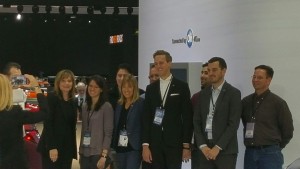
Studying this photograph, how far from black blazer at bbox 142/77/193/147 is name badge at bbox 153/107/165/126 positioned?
0.03m

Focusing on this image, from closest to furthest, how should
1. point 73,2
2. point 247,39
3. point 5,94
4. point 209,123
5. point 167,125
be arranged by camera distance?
1. point 5,94
2. point 209,123
3. point 167,125
4. point 247,39
5. point 73,2

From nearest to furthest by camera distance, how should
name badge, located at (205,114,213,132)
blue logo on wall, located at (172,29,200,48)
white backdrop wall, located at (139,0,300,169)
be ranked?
1. name badge, located at (205,114,213,132)
2. white backdrop wall, located at (139,0,300,169)
3. blue logo on wall, located at (172,29,200,48)

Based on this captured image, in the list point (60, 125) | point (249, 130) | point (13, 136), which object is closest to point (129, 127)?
point (60, 125)

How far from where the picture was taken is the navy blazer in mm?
4645

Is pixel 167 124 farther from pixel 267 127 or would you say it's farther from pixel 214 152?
pixel 267 127

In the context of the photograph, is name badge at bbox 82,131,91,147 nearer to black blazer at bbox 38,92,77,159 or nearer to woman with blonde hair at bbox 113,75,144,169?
black blazer at bbox 38,92,77,159

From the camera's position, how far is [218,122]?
14.2 feet

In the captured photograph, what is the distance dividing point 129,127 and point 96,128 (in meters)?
0.31

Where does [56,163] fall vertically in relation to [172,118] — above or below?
below

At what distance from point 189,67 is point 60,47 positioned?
23.8 meters

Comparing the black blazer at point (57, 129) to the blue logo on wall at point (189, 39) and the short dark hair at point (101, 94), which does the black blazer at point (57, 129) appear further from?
the blue logo on wall at point (189, 39)

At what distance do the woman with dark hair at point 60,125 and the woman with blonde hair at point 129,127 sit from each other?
0.44 m

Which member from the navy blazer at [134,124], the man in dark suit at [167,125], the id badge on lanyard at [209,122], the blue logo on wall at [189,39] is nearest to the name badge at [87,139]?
the navy blazer at [134,124]

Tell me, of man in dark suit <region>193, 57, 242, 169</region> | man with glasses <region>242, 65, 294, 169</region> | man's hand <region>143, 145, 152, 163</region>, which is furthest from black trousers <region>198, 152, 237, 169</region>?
man's hand <region>143, 145, 152, 163</region>
